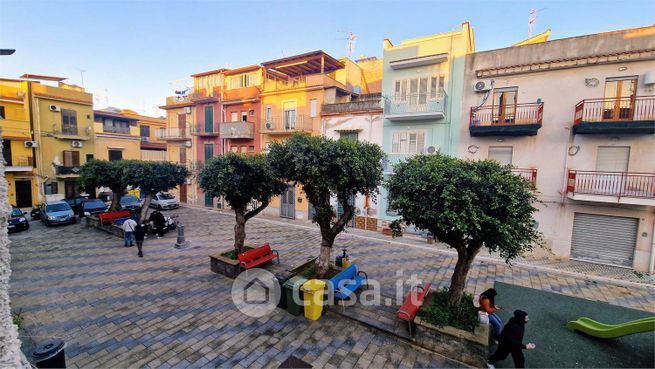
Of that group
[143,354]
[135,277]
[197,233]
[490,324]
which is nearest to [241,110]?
[197,233]

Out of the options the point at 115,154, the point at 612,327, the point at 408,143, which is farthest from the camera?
the point at 115,154

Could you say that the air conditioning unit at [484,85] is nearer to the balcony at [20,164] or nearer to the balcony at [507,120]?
the balcony at [507,120]

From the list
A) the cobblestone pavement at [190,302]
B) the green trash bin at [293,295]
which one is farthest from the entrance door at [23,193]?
the green trash bin at [293,295]

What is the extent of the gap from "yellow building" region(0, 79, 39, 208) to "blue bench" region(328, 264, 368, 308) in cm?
2970

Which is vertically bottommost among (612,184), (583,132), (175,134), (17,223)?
(17,223)

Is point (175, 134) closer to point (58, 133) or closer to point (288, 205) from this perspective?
point (58, 133)

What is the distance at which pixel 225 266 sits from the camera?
9773 mm

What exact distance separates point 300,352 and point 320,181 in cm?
411

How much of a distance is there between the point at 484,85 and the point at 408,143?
4801 mm

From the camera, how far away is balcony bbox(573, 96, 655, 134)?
11188 millimetres

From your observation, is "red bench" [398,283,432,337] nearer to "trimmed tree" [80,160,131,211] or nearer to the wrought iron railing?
the wrought iron railing

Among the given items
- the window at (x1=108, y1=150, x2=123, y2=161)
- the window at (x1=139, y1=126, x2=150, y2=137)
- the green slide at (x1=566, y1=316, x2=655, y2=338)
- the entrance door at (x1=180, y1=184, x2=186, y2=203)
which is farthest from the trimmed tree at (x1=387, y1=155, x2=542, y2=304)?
the window at (x1=139, y1=126, x2=150, y2=137)

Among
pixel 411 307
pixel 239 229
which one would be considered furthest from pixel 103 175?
pixel 411 307

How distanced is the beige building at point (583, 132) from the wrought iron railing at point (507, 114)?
4 cm
